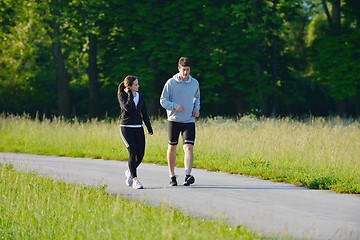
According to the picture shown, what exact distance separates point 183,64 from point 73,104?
29330 mm

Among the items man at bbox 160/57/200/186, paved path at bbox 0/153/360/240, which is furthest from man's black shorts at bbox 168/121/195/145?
paved path at bbox 0/153/360/240

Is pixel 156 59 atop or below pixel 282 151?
atop

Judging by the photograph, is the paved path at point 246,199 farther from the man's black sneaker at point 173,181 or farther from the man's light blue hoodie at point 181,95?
the man's light blue hoodie at point 181,95

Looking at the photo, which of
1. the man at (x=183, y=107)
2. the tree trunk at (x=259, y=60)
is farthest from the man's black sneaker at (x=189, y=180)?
the tree trunk at (x=259, y=60)

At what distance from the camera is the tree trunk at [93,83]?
3862 centimetres

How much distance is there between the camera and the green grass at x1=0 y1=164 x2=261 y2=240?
7980 millimetres

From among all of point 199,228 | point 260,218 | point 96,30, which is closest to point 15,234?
point 199,228

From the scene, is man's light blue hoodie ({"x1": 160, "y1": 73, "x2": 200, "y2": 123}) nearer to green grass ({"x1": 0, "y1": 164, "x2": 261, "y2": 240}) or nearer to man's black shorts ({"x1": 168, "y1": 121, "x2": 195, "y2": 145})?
man's black shorts ({"x1": 168, "y1": 121, "x2": 195, "y2": 145})

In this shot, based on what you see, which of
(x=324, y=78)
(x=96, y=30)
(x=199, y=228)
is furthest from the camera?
(x=324, y=78)

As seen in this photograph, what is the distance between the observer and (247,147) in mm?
17797

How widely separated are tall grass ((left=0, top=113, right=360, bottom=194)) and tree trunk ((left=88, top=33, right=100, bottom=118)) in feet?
42.5

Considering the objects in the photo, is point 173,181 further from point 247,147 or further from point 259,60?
point 259,60

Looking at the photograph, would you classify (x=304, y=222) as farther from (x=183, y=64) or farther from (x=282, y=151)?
(x=282, y=151)

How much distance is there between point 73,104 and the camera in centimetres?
4144
